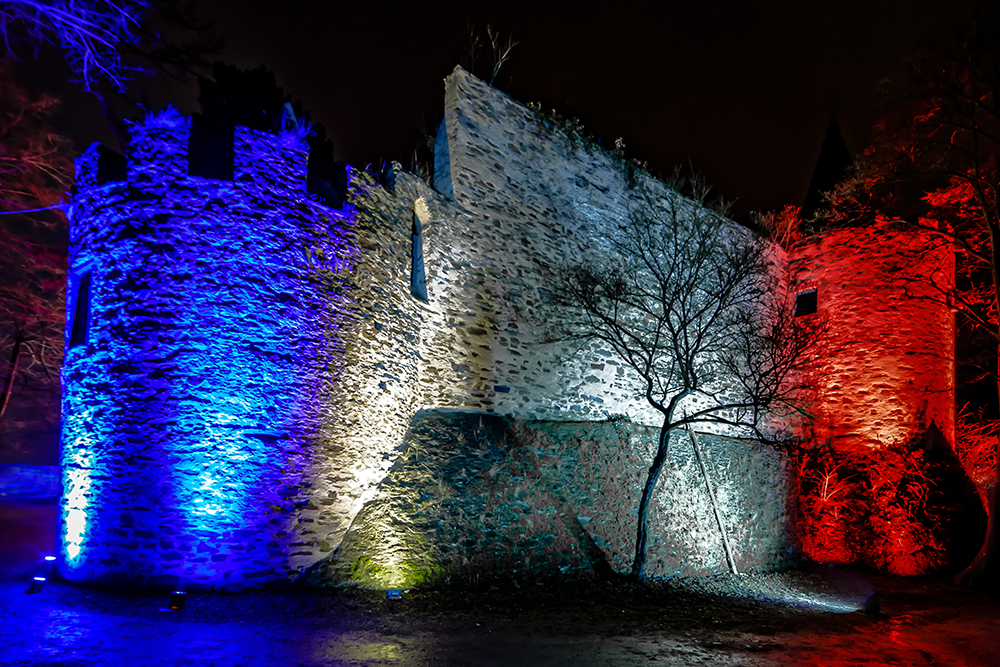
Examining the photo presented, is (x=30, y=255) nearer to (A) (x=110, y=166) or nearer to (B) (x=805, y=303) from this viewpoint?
(A) (x=110, y=166)

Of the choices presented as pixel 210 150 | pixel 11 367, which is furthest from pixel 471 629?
pixel 11 367

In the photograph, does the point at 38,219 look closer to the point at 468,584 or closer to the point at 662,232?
the point at 468,584

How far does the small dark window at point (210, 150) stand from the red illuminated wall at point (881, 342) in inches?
496

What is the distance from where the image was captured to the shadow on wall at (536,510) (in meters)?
7.31

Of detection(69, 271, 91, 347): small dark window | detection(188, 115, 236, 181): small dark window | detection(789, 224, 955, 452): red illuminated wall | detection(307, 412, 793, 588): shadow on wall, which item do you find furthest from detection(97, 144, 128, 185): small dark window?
detection(789, 224, 955, 452): red illuminated wall

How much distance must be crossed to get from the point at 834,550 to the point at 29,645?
46.8ft

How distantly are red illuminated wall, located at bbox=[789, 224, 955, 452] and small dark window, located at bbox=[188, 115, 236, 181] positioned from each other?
1259cm

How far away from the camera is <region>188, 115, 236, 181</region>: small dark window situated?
23.1ft

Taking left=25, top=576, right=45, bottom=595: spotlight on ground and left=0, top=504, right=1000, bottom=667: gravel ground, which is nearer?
left=0, top=504, right=1000, bottom=667: gravel ground

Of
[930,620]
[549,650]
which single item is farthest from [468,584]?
[930,620]

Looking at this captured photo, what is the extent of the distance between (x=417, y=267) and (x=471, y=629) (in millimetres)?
5675

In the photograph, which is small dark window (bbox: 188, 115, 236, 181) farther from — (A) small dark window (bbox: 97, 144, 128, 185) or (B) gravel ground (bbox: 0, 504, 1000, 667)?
(B) gravel ground (bbox: 0, 504, 1000, 667)

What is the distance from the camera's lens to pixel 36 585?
6.54 metres

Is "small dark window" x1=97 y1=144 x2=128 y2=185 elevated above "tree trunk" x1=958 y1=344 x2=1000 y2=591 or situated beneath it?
elevated above
